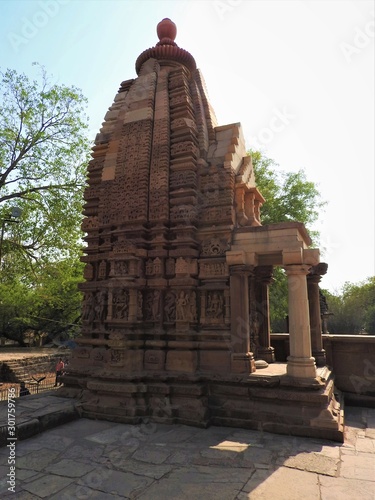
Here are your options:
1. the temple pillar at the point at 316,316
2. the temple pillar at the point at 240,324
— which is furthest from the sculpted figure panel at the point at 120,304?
the temple pillar at the point at 316,316

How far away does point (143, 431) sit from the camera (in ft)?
18.0

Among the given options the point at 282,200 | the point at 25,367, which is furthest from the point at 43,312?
the point at 282,200

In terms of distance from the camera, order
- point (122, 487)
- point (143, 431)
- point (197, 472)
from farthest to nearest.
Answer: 1. point (143, 431)
2. point (197, 472)
3. point (122, 487)

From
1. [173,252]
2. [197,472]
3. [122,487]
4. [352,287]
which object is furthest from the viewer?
[352,287]

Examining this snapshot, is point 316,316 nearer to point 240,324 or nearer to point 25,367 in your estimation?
point 240,324

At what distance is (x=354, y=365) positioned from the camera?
7961 millimetres

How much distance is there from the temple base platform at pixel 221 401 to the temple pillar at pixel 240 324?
9.4 inches

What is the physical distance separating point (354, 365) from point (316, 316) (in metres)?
1.37

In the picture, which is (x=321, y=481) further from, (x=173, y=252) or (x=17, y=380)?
(x=17, y=380)

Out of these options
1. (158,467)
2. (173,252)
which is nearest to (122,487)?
(158,467)

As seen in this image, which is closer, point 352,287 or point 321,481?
point 321,481

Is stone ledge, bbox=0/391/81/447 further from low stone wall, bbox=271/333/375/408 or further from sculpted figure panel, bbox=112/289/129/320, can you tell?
low stone wall, bbox=271/333/375/408

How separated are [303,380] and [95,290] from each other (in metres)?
4.64

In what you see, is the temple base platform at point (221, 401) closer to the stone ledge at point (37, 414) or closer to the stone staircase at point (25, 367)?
the stone ledge at point (37, 414)
